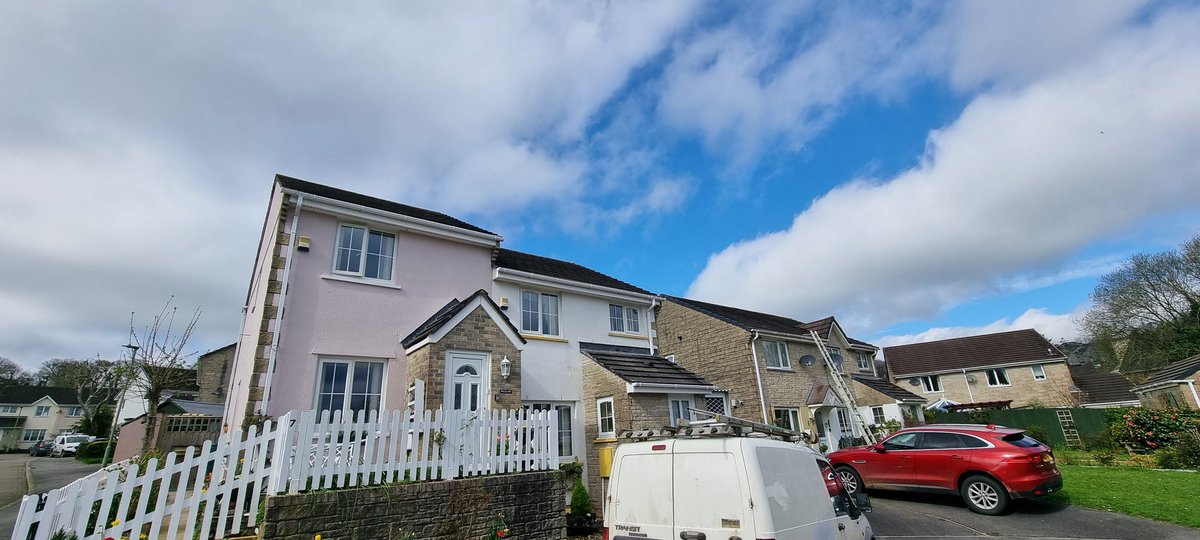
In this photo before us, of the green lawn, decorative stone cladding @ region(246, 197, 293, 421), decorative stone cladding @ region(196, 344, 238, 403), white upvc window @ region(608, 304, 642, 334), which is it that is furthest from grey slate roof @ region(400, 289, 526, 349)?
decorative stone cladding @ region(196, 344, 238, 403)

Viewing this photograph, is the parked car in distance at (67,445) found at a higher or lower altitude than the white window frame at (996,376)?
lower

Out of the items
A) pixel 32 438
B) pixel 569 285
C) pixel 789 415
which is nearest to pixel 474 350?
pixel 569 285

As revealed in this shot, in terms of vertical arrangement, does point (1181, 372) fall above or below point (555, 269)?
below

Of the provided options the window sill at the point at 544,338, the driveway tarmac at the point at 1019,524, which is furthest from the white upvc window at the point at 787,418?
the window sill at the point at 544,338

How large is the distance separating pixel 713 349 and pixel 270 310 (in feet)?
51.2

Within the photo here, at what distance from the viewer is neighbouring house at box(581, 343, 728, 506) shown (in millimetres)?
13750

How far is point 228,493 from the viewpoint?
6336 millimetres

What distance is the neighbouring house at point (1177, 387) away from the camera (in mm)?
23141

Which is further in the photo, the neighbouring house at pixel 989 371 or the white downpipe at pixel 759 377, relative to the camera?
the neighbouring house at pixel 989 371

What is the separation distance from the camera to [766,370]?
63.1ft

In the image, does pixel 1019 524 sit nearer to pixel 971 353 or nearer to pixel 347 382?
pixel 347 382

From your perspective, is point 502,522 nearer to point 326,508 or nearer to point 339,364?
point 326,508

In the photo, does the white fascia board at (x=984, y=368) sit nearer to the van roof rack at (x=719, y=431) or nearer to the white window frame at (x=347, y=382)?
the van roof rack at (x=719, y=431)

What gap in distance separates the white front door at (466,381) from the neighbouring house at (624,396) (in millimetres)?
3508
